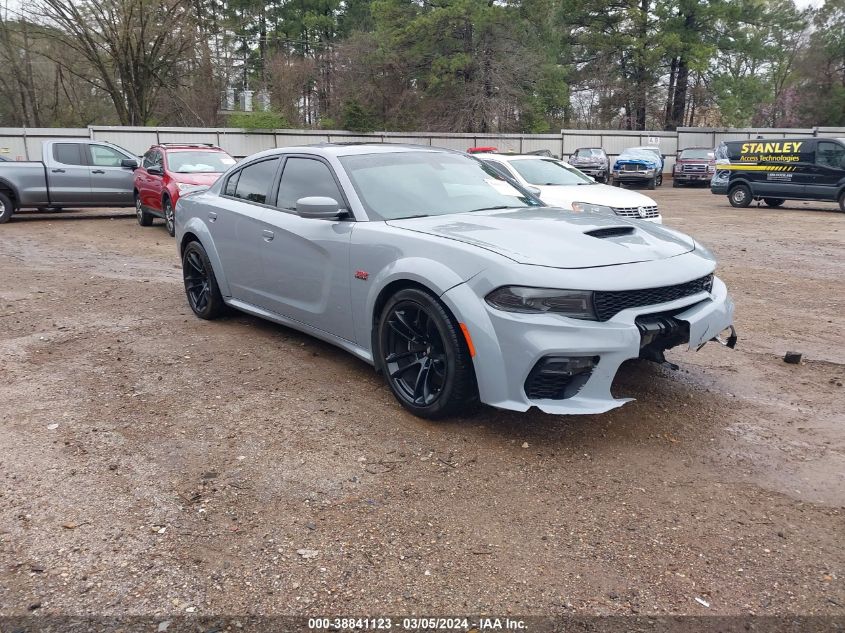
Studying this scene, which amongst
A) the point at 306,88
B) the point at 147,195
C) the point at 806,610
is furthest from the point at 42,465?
the point at 306,88

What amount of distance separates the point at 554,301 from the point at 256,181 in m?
3.11

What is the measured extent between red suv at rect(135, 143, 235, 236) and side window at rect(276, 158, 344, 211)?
23.4 ft

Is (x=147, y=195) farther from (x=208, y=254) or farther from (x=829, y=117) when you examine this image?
(x=829, y=117)

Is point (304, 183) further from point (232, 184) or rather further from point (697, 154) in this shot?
point (697, 154)

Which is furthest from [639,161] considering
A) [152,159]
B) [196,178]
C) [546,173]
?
[196,178]

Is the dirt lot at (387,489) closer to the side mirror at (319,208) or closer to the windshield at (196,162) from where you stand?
the side mirror at (319,208)

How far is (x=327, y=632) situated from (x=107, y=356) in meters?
3.83

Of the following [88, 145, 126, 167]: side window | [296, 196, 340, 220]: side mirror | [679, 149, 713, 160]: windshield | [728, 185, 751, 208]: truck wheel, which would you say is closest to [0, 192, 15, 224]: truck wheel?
[88, 145, 126, 167]: side window

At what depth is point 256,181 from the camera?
18.5 ft

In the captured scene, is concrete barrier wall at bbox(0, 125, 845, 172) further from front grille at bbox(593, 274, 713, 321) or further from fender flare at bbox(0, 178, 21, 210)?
front grille at bbox(593, 274, 713, 321)

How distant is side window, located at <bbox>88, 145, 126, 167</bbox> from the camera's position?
15.0 metres

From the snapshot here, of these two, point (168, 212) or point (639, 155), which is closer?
point (168, 212)

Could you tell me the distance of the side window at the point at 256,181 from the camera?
18.0 feet

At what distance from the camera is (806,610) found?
2463mm
